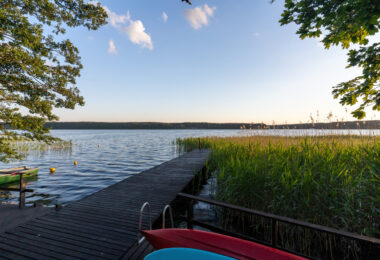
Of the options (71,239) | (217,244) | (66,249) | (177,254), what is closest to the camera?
(177,254)

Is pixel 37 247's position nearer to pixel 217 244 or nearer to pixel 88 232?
pixel 88 232

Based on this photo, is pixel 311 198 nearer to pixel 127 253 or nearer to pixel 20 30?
pixel 127 253

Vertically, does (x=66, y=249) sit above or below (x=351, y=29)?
below

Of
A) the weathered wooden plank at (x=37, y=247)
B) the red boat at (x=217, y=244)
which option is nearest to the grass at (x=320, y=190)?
the red boat at (x=217, y=244)

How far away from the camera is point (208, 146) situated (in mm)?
21859

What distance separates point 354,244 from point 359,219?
0.66 m

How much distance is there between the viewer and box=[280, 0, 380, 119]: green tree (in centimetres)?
465

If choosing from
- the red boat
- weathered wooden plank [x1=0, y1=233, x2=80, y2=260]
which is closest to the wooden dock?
weathered wooden plank [x1=0, y1=233, x2=80, y2=260]

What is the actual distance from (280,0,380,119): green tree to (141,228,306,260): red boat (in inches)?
231

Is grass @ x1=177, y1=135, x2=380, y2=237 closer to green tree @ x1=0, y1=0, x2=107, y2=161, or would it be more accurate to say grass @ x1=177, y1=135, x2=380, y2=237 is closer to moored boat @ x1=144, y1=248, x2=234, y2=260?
moored boat @ x1=144, y1=248, x2=234, y2=260

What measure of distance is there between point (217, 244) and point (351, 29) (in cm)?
640

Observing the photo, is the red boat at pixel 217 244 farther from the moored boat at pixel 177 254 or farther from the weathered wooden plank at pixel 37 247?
the weathered wooden plank at pixel 37 247

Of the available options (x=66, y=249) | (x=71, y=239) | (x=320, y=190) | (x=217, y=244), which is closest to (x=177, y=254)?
(x=217, y=244)

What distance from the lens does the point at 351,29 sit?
494cm
